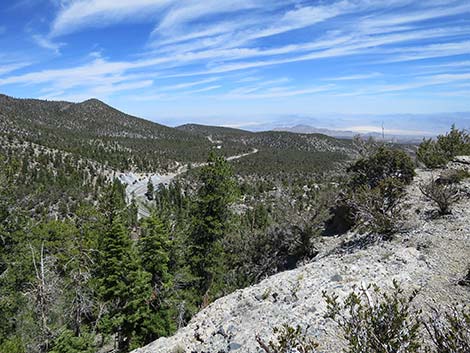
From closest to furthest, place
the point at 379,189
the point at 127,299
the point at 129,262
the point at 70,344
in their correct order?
1. the point at 70,344
2. the point at 379,189
3. the point at 127,299
4. the point at 129,262

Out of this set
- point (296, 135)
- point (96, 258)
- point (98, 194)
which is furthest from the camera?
point (296, 135)

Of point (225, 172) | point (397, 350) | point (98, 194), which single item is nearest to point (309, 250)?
point (225, 172)

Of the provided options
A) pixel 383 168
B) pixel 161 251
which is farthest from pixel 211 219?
pixel 383 168

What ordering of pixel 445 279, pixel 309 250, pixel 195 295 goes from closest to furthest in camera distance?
pixel 445 279 → pixel 309 250 → pixel 195 295

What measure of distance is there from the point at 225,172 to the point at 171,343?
38.6 feet

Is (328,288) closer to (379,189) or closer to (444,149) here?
(379,189)

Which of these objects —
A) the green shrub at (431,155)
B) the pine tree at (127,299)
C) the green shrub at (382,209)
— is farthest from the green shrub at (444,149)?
the pine tree at (127,299)

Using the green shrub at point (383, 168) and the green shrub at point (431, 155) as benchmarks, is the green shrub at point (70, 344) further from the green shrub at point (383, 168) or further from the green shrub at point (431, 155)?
the green shrub at point (431, 155)

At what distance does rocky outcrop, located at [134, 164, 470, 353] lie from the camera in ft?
25.5

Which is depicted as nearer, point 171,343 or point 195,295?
point 171,343

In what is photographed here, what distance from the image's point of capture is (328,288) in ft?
29.1

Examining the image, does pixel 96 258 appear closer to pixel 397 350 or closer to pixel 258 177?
pixel 397 350

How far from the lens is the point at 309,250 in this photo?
58.3 ft

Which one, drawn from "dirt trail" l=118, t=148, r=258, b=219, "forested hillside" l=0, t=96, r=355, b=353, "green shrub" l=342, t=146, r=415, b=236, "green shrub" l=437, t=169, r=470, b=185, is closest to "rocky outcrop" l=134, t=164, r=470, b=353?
"green shrub" l=342, t=146, r=415, b=236
